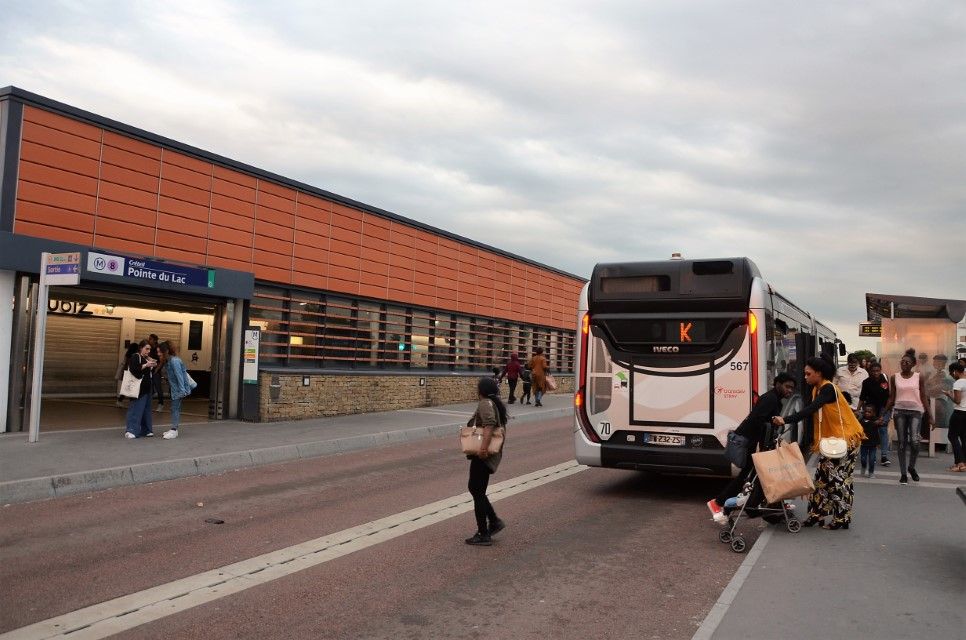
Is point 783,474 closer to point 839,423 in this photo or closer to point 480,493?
point 839,423

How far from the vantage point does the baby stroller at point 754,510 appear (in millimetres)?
7234

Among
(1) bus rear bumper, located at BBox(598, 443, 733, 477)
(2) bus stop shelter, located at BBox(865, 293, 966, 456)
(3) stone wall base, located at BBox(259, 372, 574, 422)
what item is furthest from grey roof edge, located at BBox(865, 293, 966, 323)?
(3) stone wall base, located at BBox(259, 372, 574, 422)

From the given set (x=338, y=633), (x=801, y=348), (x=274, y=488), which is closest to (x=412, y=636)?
(x=338, y=633)

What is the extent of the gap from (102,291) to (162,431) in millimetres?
3124

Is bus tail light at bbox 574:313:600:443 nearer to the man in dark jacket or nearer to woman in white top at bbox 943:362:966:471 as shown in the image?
the man in dark jacket

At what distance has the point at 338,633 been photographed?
4.71 meters

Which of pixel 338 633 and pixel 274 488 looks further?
pixel 274 488

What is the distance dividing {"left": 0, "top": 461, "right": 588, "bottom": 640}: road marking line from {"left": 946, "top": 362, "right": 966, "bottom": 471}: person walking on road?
7.18 meters

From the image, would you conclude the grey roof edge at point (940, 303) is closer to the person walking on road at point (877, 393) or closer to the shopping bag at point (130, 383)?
the person walking on road at point (877, 393)

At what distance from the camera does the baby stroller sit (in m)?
7.23

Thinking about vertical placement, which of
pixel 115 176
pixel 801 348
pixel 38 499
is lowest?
pixel 38 499

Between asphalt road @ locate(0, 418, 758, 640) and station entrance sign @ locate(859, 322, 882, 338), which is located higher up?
station entrance sign @ locate(859, 322, 882, 338)

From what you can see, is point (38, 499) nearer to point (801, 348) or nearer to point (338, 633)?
point (338, 633)

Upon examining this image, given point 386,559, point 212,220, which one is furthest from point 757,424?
point 212,220
